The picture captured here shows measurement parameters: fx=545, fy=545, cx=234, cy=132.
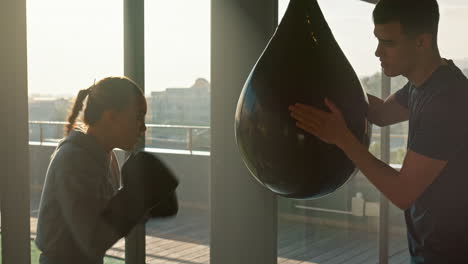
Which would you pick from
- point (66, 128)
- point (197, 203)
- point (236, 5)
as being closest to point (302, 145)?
point (66, 128)

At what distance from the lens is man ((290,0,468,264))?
2.91ft

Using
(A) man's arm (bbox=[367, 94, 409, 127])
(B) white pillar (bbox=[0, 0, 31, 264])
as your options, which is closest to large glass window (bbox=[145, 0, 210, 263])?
(B) white pillar (bbox=[0, 0, 31, 264])

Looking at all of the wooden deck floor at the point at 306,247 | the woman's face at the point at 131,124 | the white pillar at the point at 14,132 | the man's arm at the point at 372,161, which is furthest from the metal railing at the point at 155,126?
the man's arm at the point at 372,161

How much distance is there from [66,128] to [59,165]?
22cm

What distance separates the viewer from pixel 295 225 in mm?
2877

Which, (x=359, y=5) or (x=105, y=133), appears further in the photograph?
(x=359, y=5)

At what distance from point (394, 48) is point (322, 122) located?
346 millimetres

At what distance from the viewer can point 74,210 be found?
1274 millimetres

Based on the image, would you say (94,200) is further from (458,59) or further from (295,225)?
(458,59)

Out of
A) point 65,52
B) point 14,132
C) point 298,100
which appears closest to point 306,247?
point 65,52

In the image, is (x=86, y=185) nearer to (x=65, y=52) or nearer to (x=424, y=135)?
(x=424, y=135)

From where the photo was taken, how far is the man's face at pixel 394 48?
0.88m

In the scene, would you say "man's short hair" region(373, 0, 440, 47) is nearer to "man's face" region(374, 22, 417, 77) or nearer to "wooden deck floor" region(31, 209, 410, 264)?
"man's face" region(374, 22, 417, 77)

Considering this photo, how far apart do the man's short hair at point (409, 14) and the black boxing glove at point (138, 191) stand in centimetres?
60
